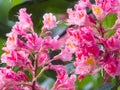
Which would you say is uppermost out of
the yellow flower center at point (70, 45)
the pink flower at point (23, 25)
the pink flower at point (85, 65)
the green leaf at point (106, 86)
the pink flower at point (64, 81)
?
the pink flower at point (23, 25)

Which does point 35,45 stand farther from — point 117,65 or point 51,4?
point 51,4

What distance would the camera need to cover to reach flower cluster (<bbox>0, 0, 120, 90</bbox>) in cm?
67

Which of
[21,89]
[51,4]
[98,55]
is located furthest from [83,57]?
[51,4]

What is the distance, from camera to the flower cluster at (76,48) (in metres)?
0.67

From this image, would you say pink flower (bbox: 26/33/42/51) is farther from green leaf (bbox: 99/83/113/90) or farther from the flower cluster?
green leaf (bbox: 99/83/113/90)

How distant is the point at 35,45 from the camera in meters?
0.70

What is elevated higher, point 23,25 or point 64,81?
point 23,25

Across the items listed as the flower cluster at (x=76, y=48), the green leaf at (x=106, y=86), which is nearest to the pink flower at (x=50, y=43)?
the flower cluster at (x=76, y=48)

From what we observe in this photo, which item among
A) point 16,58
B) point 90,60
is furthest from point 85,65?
point 16,58

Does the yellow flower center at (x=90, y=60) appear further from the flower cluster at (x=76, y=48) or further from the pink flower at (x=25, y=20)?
the pink flower at (x=25, y=20)

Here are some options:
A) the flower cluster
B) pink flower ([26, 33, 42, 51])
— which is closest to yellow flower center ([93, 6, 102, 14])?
the flower cluster

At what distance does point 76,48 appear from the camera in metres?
0.68

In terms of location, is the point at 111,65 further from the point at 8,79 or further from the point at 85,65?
the point at 8,79

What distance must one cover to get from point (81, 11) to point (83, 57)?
77 mm
